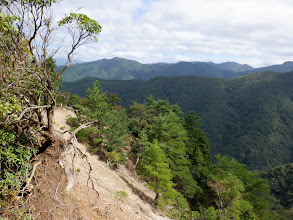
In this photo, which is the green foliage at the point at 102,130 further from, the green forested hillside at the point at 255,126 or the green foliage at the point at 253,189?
the green forested hillside at the point at 255,126

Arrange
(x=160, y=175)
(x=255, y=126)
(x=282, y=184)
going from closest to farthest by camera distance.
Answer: (x=160, y=175) → (x=282, y=184) → (x=255, y=126)

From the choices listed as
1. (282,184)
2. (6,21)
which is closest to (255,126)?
(282,184)

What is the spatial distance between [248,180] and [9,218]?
97.8 ft

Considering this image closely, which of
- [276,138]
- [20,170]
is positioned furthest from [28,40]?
[276,138]

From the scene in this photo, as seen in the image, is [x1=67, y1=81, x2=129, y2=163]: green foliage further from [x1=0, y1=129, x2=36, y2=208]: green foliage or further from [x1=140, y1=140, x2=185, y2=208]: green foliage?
[x1=0, y1=129, x2=36, y2=208]: green foliage

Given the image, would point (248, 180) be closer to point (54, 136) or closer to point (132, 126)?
point (132, 126)

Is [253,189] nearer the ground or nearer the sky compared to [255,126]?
nearer the sky

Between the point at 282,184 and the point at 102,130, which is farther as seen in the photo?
the point at 282,184

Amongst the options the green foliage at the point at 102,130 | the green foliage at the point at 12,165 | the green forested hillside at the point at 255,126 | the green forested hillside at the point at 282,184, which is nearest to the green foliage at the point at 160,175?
the green foliage at the point at 102,130

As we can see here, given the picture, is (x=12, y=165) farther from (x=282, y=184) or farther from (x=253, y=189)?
(x=282, y=184)

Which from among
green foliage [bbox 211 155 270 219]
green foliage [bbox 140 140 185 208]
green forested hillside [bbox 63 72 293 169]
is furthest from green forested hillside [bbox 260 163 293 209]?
green foliage [bbox 140 140 185 208]

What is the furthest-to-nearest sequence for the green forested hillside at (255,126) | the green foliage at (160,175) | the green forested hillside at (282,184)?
the green forested hillside at (255,126), the green forested hillside at (282,184), the green foliage at (160,175)

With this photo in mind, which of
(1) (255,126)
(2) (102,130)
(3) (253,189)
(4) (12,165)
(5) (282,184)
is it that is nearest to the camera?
(4) (12,165)

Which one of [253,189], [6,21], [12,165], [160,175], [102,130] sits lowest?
[253,189]
